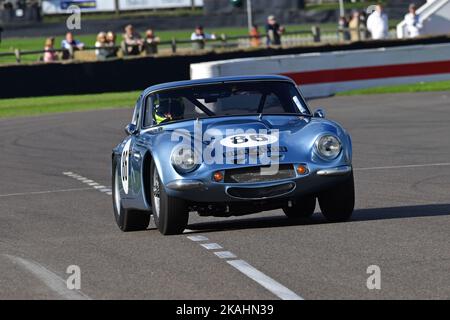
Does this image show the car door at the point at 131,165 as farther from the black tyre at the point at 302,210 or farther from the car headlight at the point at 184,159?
the black tyre at the point at 302,210

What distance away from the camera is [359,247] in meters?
9.71

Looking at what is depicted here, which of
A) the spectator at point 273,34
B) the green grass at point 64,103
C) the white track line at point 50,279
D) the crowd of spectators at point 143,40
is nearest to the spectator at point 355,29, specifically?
the crowd of spectators at point 143,40

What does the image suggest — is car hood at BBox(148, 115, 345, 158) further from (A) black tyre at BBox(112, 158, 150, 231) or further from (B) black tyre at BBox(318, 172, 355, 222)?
(A) black tyre at BBox(112, 158, 150, 231)

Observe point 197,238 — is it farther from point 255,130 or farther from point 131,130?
point 131,130

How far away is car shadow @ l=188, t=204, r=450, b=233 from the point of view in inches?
456

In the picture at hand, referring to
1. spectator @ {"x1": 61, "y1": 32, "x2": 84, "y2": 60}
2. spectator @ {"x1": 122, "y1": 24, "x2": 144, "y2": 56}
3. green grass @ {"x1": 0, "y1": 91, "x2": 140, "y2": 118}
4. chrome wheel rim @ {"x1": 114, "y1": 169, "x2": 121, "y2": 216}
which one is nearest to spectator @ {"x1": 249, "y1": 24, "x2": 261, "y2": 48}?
spectator @ {"x1": 122, "y1": 24, "x2": 144, "y2": 56}

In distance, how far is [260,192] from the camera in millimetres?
10719


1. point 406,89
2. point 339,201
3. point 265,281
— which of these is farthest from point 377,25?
point 265,281

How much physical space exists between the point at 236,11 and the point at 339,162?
186ft

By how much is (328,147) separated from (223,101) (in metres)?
1.33

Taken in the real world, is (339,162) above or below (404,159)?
above

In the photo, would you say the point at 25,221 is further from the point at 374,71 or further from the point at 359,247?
the point at 374,71

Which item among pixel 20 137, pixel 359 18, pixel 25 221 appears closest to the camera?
pixel 25 221
